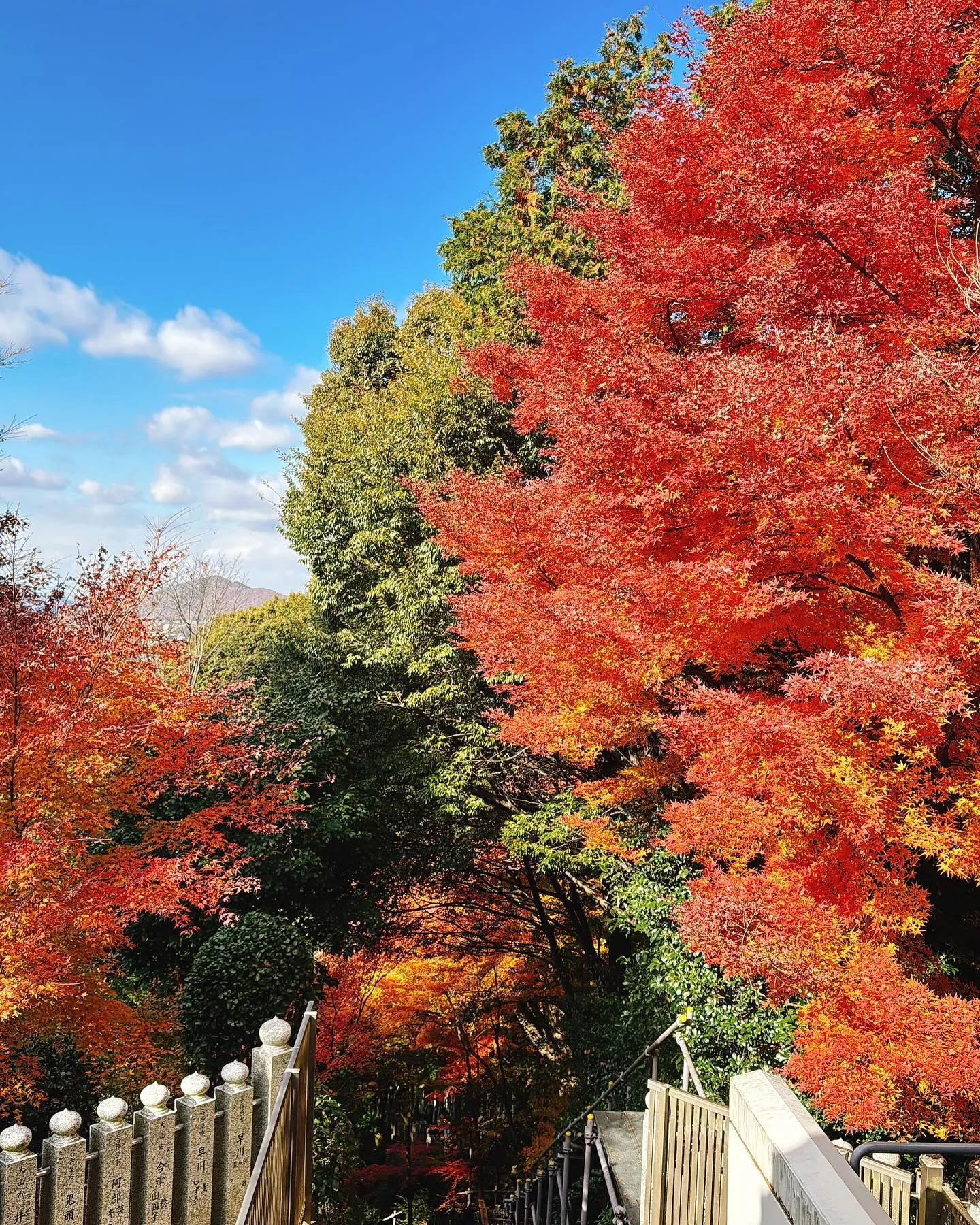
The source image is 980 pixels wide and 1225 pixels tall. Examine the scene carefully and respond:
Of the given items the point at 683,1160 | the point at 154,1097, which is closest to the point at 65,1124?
the point at 154,1097

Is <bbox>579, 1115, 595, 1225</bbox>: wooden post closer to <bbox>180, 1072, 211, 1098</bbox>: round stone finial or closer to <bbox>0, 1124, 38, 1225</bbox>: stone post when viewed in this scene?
<bbox>180, 1072, 211, 1098</bbox>: round stone finial

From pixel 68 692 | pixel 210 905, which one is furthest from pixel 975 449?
pixel 210 905

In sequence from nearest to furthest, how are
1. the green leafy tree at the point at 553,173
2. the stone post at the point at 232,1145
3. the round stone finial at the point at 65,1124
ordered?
the round stone finial at the point at 65,1124, the stone post at the point at 232,1145, the green leafy tree at the point at 553,173

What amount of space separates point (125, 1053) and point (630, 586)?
6432mm

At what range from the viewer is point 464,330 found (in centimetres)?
1439

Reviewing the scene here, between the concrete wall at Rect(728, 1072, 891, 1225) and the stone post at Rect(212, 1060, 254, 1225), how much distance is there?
1723mm

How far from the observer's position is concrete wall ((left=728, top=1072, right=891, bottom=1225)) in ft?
5.90

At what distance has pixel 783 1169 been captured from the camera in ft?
6.82

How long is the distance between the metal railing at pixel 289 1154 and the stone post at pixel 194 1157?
22cm

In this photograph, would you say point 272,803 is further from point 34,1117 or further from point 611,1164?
point 611,1164

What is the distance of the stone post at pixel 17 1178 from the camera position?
7.68 ft

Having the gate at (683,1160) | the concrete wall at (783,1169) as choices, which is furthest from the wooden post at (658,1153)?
the concrete wall at (783,1169)

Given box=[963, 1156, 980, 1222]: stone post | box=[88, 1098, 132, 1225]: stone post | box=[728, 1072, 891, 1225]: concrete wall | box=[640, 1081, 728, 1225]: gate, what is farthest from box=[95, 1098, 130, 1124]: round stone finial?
box=[963, 1156, 980, 1222]: stone post

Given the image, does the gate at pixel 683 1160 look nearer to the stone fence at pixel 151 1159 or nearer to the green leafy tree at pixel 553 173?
the stone fence at pixel 151 1159
